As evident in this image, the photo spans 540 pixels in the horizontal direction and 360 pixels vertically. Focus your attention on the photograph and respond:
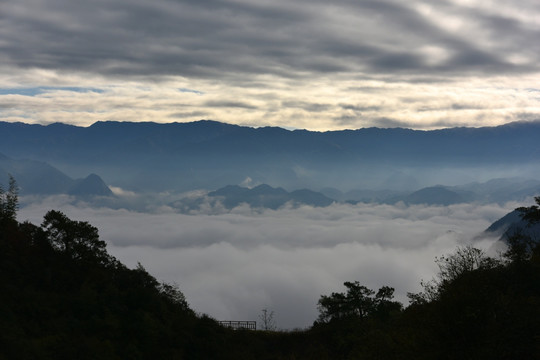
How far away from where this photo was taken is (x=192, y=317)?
278 ft

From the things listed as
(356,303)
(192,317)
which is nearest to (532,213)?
(356,303)

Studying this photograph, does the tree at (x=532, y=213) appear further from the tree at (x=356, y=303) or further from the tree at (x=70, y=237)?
the tree at (x=70, y=237)

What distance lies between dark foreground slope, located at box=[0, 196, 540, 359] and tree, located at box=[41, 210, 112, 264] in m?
0.16

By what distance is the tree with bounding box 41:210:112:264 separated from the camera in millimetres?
81625

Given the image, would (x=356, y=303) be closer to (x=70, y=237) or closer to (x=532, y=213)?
(x=532, y=213)

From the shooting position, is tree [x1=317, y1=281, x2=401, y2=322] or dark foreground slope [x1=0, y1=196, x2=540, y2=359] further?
tree [x1=317, y1=281, x2=401, y2=322]

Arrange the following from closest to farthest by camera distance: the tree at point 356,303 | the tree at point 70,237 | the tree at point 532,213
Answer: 1. the tree at point 532,213
2. the tree at point 70,237
3. the tree at point 356,303

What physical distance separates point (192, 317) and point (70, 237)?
23.3 m

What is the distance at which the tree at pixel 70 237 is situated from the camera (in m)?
81.6

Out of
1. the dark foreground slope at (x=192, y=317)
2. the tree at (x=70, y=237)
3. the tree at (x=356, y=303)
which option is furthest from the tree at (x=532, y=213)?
the tree at (x=70, y=237)

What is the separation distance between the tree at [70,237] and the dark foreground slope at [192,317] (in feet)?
0.52

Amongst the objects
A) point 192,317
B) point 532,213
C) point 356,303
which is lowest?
point 192,317

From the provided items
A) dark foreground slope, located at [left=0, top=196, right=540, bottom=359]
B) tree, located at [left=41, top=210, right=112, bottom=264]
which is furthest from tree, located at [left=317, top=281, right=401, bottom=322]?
tree, located at [left=41, top=210, right=112, bottom=264]

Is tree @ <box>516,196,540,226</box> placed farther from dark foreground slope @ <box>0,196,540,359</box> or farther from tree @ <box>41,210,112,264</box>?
tree @ <box>41,210,112,264</box>
